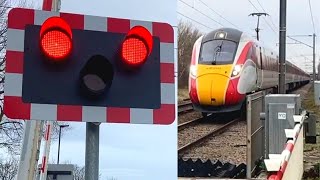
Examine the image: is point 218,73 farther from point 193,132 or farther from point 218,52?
point 193,132

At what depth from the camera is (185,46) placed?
882 inches

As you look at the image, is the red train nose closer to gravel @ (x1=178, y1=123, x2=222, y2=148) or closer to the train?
the train

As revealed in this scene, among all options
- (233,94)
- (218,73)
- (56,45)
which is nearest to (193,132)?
(233,94)

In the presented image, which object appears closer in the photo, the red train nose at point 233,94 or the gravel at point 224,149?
the gravel at point 224,149

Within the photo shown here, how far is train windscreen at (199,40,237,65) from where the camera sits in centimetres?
1767

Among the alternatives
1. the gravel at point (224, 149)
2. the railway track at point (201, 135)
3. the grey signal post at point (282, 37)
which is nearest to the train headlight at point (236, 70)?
the railway track at point (201, 135)

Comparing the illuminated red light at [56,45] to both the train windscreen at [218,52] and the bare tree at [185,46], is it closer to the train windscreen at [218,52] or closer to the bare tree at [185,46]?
the bare tree at [185,46]

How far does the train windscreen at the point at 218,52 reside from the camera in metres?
17.7

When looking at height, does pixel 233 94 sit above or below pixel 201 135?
above

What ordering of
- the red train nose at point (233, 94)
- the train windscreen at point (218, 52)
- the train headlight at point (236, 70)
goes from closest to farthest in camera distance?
the red train nose at point (233, 94)
the train headlight at point (236, 70)
the train windscreen at point (218, 52)

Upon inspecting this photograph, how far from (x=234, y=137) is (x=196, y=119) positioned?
10.1ft

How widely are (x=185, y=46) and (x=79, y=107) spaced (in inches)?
759

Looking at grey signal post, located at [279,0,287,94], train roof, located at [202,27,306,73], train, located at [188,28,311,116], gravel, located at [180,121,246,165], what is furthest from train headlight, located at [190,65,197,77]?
A: grey signal post, located at [279,0,287,94]

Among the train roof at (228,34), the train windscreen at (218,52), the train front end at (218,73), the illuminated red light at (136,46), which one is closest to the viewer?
the illuminated red light at (136,46)
